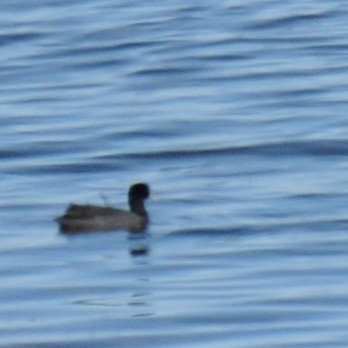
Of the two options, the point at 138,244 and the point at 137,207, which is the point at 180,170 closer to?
the point at 137,207

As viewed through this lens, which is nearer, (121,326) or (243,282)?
(121,326)

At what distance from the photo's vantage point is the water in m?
14.0

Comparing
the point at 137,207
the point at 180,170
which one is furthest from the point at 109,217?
the point at 180,170

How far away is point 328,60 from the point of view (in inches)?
1147

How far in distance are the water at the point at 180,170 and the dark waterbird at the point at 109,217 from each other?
0.11m

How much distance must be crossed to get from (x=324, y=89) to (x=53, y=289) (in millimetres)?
11702

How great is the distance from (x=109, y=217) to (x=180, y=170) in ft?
10.4

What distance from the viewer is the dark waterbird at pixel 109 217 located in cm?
1736

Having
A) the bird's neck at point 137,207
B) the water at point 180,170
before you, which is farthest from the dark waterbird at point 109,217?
the water at point 180,170

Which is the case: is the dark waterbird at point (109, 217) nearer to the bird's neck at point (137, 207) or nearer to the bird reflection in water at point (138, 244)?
the bird's neck at point (137, 207)

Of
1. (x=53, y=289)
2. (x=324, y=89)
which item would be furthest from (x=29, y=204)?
(x=324, y=89)

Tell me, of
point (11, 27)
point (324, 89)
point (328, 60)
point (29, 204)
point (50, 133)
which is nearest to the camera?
point (29, 204)

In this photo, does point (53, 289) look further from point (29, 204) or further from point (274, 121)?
point (274, 121)

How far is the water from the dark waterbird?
0.11m
